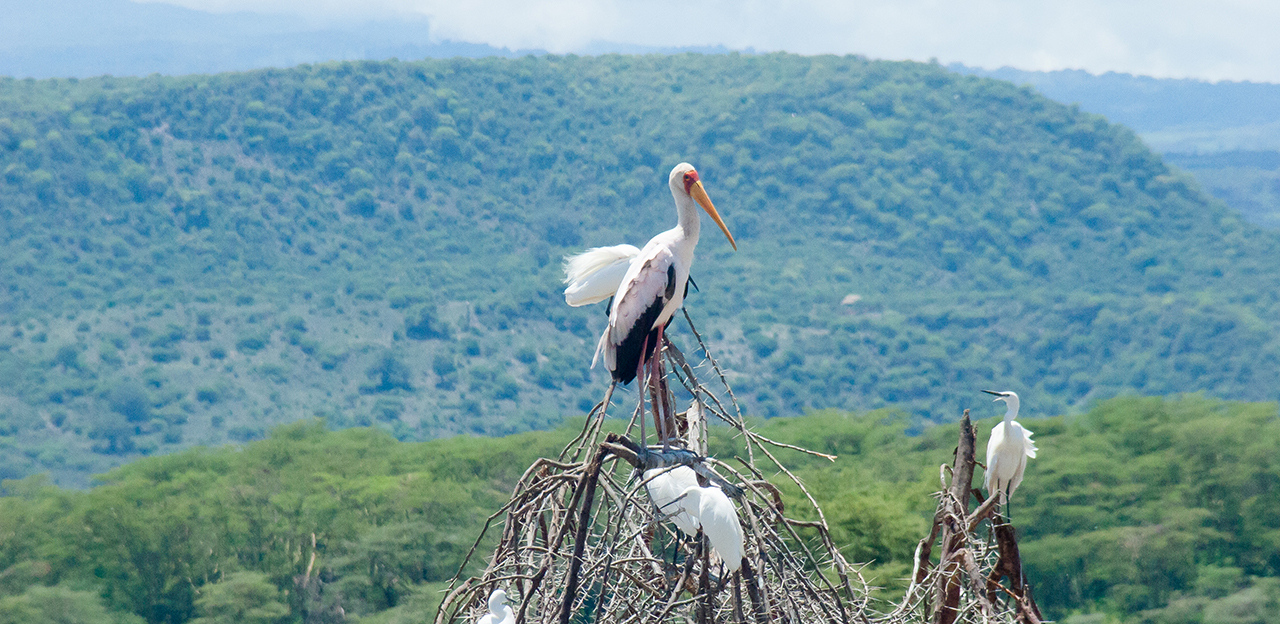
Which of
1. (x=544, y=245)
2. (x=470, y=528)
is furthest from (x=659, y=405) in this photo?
(x=544, y=245)

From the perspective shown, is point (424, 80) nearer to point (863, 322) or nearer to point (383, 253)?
point (383, 253)

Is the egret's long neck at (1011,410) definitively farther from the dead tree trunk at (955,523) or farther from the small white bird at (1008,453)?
the dead tree trunk at (955,523)

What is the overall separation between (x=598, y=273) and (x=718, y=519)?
1.44 m

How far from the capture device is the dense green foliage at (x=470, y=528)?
20.7 m

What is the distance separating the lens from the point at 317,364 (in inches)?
2840

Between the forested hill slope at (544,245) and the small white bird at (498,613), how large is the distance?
5400cm

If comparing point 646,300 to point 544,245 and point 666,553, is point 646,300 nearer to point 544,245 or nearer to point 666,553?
point 666,553

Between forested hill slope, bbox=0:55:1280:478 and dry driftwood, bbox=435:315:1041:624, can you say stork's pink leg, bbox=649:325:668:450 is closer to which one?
dry driftwood, bbox=435:315:1041:624

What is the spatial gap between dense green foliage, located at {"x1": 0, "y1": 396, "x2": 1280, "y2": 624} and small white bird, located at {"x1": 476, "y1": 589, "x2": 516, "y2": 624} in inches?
519

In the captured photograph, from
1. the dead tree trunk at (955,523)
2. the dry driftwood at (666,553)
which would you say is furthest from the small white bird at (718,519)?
the dead tree trunk at (955,523)

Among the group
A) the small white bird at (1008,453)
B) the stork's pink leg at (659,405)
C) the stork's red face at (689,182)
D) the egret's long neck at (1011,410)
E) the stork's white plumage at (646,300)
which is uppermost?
the stork's red face at (689,182)

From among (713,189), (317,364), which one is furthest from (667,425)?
(713,189)

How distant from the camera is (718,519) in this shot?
13.1 ft

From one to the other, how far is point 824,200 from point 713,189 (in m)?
8.51
